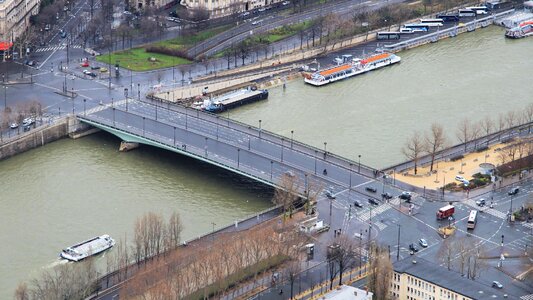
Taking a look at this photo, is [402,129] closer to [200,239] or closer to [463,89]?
[463,89]

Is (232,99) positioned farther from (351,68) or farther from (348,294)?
(348,294)

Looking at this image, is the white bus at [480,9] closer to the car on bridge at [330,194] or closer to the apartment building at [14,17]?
the apartment building at [14,17]

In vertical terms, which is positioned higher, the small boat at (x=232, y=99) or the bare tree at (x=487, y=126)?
the bare tree at (x=487, y=126)

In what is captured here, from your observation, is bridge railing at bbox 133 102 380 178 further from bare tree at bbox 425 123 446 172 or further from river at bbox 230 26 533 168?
bare tree at bbox 425 123 446 172

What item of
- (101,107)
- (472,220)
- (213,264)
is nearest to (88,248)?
(213,264)

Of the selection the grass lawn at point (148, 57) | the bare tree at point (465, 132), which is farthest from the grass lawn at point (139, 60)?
the bare tree at point (465, 132)

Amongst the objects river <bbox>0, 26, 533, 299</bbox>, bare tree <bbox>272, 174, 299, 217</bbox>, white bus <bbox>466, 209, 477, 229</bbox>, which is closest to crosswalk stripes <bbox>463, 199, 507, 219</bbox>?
white bus <bbox>466, 209, 477, 229</bbox>
